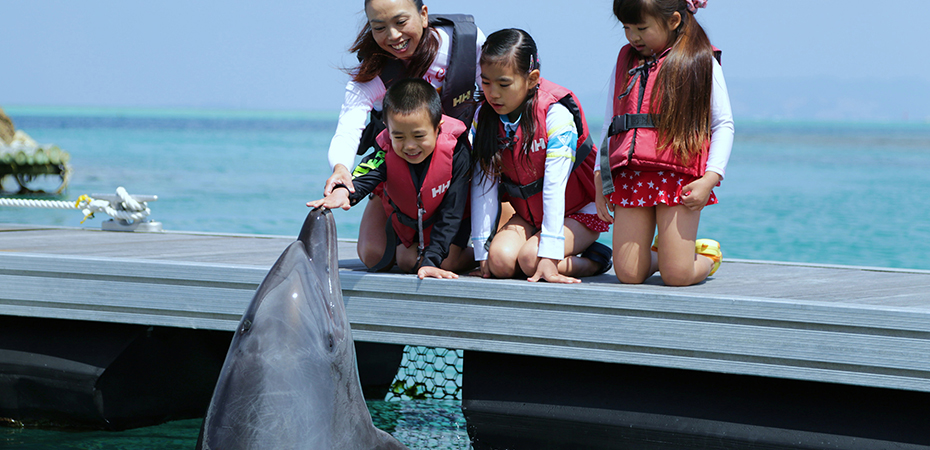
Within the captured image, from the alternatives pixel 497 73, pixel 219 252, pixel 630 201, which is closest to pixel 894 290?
pixel 630 201

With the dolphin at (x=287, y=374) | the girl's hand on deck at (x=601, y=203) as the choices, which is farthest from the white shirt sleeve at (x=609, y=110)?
the dolphin at (x=287, y=374)

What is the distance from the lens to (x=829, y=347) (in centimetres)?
273

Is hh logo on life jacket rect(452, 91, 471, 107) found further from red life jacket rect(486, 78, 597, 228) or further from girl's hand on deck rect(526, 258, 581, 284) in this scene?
girl's hand on deck rect(526, 258, 581, 284)

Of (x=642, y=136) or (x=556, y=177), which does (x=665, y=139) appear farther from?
(x=556, y=177)

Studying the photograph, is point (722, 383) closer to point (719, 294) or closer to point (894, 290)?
point (719, 294)

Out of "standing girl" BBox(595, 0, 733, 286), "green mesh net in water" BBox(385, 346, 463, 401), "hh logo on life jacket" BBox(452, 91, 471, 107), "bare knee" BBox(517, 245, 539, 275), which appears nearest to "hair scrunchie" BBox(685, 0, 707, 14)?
"standing girl" BBox(595, 0, 733, 286)

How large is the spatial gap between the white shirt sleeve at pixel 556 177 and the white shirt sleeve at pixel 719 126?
565 mm

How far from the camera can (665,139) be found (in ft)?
10.8

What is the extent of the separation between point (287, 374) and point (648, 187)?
1.84 m

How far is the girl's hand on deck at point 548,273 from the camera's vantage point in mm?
3264

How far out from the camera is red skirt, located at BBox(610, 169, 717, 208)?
11.0 feet

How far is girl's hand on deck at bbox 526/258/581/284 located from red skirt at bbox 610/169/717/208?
412 millimetres

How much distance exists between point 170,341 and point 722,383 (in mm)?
2537

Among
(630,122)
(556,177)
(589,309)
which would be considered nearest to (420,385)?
(556,177)
